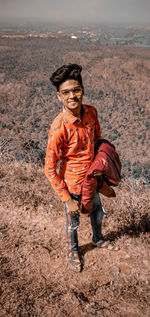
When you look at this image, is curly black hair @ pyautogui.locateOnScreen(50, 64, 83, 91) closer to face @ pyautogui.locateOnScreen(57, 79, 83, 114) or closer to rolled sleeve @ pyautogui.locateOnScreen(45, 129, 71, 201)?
face @ pyautogui.locateOnScreen(57, 79, 83, 114)

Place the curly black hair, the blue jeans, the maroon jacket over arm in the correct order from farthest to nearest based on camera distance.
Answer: the blue jeans
the maroon jacket over arm
the curly black hair

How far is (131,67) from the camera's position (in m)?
15.2

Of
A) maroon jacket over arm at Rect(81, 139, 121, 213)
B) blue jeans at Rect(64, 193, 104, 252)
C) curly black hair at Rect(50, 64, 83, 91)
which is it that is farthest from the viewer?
blue jeans at Rect(64, 193, 104, 252)

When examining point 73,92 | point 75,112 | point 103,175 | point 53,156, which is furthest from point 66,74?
point 103,175

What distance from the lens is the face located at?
142 centimetres

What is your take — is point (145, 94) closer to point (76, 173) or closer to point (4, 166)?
point (4, 166)

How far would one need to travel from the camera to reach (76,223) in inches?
71.9

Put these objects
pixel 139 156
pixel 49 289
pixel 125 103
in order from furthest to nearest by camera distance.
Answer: pixel 125 103 → pixel 139 156 → pixel 49 289

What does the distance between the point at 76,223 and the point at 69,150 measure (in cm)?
66

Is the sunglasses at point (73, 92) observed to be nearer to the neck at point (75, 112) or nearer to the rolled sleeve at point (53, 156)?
the neck at point (75, 112)

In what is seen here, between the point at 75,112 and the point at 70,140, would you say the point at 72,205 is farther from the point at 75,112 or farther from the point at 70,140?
the point at 75,112

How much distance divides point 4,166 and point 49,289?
2235 millimetres

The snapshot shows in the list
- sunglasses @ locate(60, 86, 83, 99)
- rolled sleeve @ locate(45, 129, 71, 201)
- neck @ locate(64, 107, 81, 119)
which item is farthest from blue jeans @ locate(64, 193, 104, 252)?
sunglasses @ locate(60, 86, 83, 99)

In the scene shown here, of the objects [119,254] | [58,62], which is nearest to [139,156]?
[119,254]
